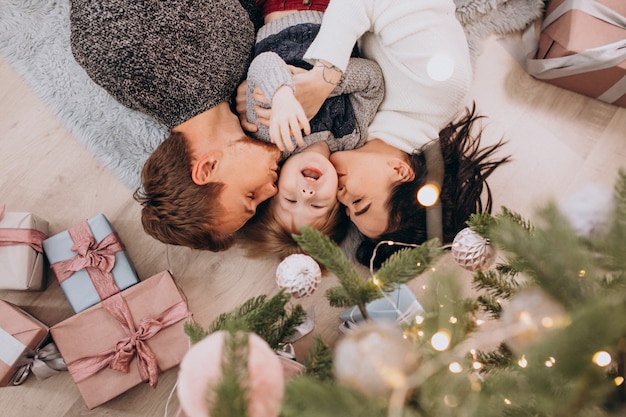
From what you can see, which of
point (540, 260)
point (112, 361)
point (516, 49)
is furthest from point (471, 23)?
point (112, 361)

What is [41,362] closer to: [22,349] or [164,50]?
[22,349]

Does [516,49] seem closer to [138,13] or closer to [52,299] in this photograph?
[138,13]

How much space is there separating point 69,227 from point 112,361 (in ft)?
1.23

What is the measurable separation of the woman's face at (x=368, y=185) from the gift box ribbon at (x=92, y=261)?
0.55 metres

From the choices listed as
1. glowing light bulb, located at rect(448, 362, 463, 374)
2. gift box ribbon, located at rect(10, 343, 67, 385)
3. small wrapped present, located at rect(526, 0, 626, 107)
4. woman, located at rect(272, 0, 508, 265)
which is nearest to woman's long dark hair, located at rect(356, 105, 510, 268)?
woman, located at rect(272, 0, 508, 265)

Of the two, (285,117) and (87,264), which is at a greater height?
(285,117)

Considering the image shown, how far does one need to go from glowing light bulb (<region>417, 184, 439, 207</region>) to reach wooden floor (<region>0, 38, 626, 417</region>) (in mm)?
239

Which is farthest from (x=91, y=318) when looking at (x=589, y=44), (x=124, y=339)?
(x=589, y=44)

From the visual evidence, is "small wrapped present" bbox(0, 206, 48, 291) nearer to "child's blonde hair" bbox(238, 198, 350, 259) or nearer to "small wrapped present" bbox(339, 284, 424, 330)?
"child's blonde hair" bbox(238, 198, 350, 259)

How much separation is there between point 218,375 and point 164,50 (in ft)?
2.45

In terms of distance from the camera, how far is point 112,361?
3.35 ft

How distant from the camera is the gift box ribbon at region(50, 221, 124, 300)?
104 cm

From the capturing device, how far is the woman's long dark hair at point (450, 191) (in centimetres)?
101

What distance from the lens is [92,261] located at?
1.04 metres
